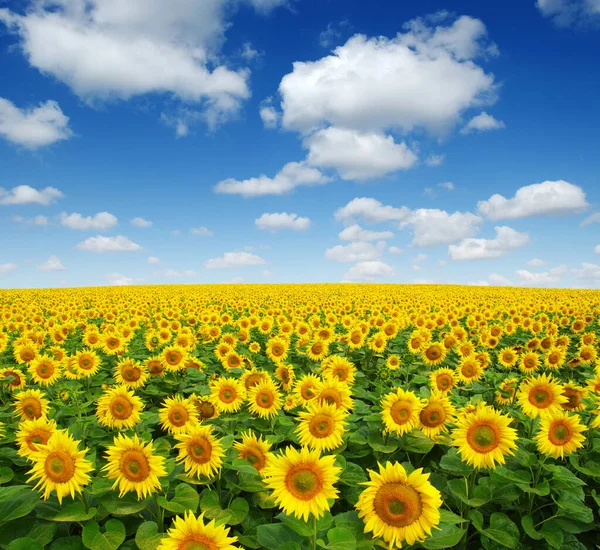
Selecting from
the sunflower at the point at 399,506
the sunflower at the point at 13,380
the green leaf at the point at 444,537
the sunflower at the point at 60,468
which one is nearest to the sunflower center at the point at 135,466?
the sunflower at the point at 60,468

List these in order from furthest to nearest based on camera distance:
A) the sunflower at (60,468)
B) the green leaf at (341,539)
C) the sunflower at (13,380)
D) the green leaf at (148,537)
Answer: the sunflower at (13,380)
the sunflower at (60,468)
the green leaf at (148,537)
the green leaf at (341,539)

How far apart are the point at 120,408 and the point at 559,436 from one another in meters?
4.79

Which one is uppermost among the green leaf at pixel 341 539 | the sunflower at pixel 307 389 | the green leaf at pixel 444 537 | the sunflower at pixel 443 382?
the sunflower at pixel 307 389

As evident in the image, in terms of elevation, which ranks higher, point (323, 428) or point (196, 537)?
point (323, 428)

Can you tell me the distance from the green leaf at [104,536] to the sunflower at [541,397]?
14.6 ft

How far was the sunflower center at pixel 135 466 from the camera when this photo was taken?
344cm

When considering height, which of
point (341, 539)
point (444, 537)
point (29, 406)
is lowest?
point (444, 537)

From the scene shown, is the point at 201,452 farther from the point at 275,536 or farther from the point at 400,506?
the point at 400,506

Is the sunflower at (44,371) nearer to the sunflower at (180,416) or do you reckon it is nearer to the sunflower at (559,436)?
the sunflower at (180,416)

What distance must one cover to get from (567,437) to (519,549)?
120 cm

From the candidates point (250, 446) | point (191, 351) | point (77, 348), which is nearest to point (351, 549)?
point (250, 446)

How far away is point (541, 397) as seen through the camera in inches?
195

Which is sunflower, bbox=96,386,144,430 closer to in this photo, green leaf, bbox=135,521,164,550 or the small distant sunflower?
the small distant sunflower

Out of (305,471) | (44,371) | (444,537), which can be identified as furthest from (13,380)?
(444,537)
